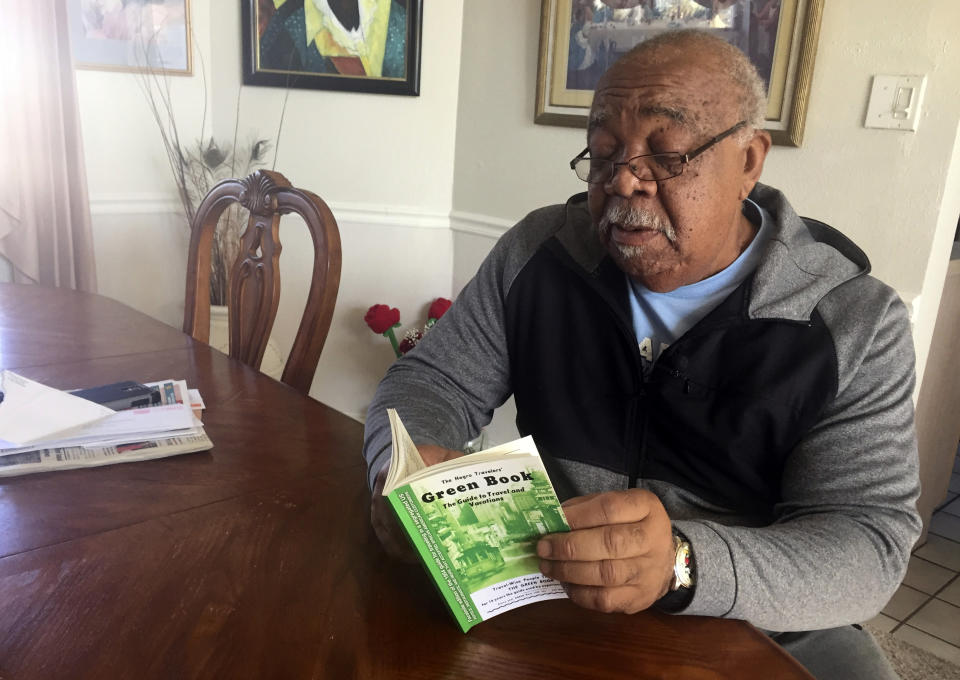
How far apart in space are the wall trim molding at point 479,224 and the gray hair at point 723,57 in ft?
4.91

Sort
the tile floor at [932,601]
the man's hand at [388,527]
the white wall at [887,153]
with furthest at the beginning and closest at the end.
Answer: the tile floor at [932,601] → the white wall at [887,153] → the man's hand at [388,527]

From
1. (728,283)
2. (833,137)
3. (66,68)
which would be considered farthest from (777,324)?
(66,68)

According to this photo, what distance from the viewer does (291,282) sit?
9.35 feet

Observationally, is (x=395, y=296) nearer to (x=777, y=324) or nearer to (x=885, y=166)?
(x=885, y=166)

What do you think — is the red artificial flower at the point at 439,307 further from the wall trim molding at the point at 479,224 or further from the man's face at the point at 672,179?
the man's face at the point at 672,179

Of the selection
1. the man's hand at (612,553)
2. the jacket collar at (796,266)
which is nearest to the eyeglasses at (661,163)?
the jacket collar at (796,266)

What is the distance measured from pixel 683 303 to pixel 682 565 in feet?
1.57

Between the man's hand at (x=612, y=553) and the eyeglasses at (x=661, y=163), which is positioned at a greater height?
the eyeglasses at (x=661, y=163)

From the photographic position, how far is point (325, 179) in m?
2.76

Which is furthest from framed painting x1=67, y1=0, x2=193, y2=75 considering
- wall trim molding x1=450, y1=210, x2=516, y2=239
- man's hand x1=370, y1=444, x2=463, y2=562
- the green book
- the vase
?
the green book

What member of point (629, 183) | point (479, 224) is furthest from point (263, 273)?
point (479, 224)

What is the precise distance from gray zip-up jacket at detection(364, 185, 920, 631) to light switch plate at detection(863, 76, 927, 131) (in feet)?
2.31

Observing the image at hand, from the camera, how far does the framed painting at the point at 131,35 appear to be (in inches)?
99.7

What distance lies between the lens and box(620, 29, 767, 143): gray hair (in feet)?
3.47
